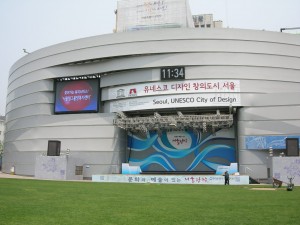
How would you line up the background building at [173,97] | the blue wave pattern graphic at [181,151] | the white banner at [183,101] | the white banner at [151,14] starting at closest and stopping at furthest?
the background building at [173,97], the white banner at [183,101], the blue wave pattern graphic at [181,151], the white banner at [151,14]

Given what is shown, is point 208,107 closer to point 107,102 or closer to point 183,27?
point 183,27

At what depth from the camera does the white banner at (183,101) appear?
1734 inches

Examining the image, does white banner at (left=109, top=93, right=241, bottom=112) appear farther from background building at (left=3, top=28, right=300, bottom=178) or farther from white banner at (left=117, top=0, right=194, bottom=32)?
white banner at (left=117, top=0, right=194, bottom=32)

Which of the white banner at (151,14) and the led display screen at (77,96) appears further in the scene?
the led display screen at (77,96)

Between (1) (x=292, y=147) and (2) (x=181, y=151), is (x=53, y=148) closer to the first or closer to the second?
(2) (x=181, y=151)

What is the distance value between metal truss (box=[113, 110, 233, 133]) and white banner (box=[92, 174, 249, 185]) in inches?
270

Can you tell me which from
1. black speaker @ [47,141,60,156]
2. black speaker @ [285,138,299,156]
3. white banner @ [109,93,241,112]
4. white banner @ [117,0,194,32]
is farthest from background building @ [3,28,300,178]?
white banner @ [117,0,194,32]

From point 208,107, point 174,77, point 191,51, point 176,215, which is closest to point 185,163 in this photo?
point 208,107

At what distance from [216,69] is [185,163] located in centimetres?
1372

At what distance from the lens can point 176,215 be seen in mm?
11734

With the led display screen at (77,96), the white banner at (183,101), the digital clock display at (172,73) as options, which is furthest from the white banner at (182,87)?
the led display screen at (77,96)

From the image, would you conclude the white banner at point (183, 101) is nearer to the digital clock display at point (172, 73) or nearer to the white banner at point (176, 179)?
the digital clock display at point (172, 73)

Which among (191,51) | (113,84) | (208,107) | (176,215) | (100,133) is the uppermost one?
(191,51)

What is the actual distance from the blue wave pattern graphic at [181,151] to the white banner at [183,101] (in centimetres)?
549
